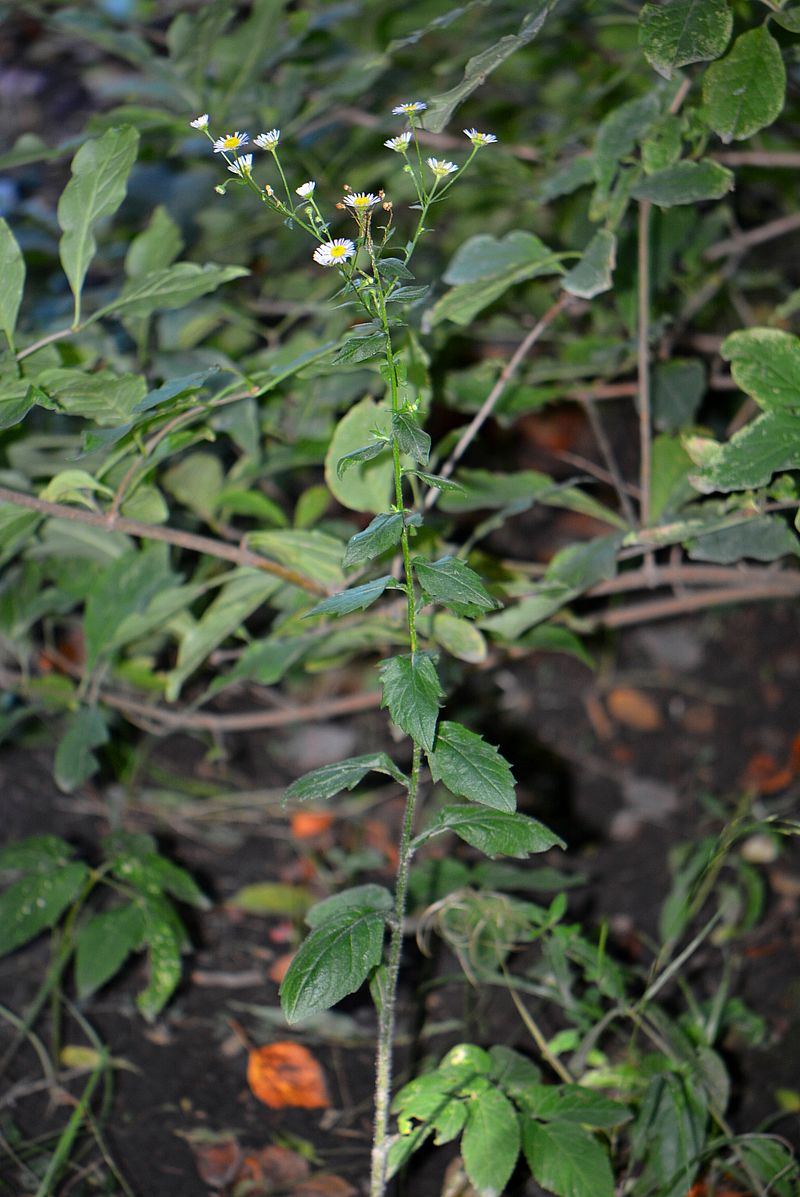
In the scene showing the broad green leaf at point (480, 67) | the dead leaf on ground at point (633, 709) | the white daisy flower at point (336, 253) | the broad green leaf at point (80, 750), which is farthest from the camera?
the dead leaf on ground at point (633, 709)

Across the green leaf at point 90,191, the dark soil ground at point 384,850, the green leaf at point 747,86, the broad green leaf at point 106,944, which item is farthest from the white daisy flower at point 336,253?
the dark soil ground at point 384,850

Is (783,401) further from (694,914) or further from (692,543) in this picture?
(694,914)

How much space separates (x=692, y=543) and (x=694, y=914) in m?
0.67

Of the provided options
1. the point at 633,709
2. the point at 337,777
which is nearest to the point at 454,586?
the point at 337,777

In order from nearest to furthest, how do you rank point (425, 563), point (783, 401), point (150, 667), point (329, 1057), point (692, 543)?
point (425, 563) → point (783, 401) → point (692, 543) → point (329, 1057) → point (150, 667)

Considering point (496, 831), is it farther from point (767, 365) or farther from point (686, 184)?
point (686, 184)

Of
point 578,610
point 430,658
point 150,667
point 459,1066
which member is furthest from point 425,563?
point 578,610

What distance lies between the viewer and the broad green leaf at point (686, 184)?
1034 millimetres

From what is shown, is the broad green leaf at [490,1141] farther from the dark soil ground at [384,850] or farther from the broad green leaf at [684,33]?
the broad green leaf at [684,33]

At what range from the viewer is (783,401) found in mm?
956

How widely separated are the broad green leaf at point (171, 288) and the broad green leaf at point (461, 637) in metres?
0.40

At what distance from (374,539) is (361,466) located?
37 cm

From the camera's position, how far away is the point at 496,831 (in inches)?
33.8

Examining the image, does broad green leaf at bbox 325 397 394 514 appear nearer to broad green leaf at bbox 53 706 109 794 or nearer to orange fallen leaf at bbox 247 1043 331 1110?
broad green leaf at bbox 53 706 109 794
